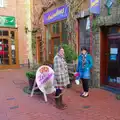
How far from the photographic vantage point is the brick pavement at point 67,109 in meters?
4.23

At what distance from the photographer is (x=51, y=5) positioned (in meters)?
10.1

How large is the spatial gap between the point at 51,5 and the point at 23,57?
5460 mm

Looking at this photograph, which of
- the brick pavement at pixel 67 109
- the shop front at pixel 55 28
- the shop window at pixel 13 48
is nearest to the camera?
the brick pavement at pixel 67 109

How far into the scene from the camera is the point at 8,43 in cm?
1335

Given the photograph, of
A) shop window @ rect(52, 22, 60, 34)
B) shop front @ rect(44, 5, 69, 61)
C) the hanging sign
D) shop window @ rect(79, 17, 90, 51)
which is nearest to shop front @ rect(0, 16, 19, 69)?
shop front @ rect(44, 5, 69, 61)

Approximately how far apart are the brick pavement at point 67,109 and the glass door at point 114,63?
61 cm

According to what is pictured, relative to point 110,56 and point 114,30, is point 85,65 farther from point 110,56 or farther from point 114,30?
point 114,30

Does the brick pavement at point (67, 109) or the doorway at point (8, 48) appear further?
the doorway at point (8, 48)

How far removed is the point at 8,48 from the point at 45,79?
8930 millimetres

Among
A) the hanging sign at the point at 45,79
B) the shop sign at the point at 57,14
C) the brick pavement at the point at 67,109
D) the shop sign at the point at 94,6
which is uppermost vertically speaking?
the shop sign at the point at 57,14

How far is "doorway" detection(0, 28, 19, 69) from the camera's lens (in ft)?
43.3

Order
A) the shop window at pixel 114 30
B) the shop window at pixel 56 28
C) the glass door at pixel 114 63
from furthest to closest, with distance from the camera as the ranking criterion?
the shop window at pixel 56 28 < the glass door at pixel 114 63 < the shop window at pixel 114 30

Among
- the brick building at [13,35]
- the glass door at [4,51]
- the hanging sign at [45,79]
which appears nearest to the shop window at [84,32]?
the hanging sign at [45,79]

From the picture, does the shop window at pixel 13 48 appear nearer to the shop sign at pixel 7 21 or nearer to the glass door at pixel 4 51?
the glass door at pixel 4 51
